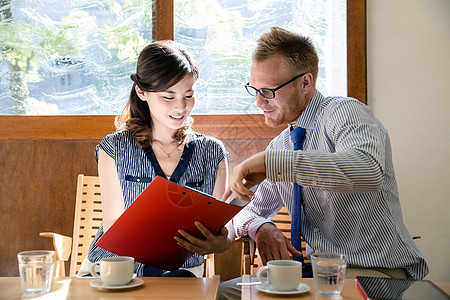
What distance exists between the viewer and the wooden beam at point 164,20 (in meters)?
2.89

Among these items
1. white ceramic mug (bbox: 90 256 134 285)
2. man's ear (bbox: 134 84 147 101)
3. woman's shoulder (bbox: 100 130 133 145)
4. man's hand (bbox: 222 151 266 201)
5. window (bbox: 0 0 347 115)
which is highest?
window (bbox: 0 0 347 115)

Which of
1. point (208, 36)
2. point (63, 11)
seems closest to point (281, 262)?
point (208, 36)

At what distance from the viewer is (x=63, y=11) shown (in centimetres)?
298

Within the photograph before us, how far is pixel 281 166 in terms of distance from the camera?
4.70 ft

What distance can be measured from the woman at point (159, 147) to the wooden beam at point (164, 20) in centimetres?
81

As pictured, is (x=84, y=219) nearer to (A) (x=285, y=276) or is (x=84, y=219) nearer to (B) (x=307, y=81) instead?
(B) (x=307, y=81)

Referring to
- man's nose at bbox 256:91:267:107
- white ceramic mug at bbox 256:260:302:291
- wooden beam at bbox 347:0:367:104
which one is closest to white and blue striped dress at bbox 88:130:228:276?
man's nose at bbox 256:91:267:107

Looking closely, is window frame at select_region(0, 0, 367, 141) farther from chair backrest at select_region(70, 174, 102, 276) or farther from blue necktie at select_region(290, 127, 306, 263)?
blue necktie at select_region(290, 127, 306, 263)

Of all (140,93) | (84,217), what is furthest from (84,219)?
(140,93)

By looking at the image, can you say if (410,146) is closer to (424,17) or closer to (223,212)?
(424,17)

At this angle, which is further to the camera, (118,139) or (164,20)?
(164,20)

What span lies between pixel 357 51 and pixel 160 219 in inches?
74.0

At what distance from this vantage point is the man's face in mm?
1863

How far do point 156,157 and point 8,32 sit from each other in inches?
61.1
